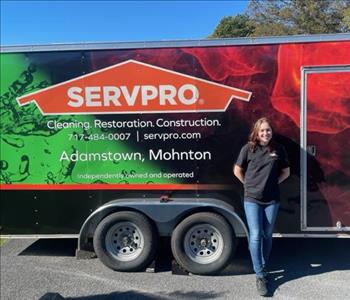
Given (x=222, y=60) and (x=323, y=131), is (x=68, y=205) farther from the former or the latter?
(x=323, y=131)

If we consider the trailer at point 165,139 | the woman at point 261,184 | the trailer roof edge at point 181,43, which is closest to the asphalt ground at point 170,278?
the trailer at point 165,139

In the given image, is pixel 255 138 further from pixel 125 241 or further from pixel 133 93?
pixel 125 241

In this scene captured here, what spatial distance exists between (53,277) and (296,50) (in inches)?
147

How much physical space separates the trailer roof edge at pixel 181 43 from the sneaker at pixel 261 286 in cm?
255

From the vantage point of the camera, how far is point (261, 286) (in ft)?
15.2

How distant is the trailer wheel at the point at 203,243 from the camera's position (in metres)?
5.09

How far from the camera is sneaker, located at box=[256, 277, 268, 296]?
15.0ft

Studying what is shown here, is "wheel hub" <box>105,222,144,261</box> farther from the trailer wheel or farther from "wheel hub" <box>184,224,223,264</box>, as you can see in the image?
"wheel hub" <box>184,224,223,264</box>

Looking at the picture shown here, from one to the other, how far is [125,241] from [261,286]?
167 cm

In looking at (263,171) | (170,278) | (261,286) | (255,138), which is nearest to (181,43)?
(255,138)

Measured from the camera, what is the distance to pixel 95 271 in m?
5.32

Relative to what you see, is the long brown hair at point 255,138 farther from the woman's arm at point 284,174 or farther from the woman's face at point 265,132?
the woman's arm at point 284,174

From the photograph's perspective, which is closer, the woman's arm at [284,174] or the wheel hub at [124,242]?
the woman's arm at [284,174]

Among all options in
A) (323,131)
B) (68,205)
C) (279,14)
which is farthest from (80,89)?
(279,14)
